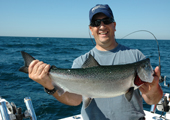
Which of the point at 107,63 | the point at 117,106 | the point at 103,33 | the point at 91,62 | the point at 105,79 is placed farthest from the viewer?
the point at 103,33

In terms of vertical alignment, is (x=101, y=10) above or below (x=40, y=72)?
above

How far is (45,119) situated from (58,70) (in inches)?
235

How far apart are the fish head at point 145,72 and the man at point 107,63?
108mm

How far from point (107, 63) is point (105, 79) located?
706mm

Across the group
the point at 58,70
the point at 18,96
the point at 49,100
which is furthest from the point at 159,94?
the point at 18,96

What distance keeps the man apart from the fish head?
11 centimetres

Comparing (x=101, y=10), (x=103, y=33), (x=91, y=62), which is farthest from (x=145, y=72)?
(x=101, y=10)

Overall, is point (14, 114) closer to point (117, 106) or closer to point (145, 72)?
point (117, 106)

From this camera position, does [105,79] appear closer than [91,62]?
Yes

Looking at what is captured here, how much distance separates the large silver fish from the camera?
2922mm

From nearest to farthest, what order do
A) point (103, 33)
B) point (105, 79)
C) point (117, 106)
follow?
point (105, 79) → point (117, 106) → point (103, 33)

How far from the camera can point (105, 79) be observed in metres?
2.93

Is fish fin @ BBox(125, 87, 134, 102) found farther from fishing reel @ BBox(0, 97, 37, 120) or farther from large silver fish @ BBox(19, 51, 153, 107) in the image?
fishing reel @ BBox(0, 97, 37, 120)

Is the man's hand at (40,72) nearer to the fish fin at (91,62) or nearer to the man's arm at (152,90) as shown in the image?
the fish fin at (91,62)
